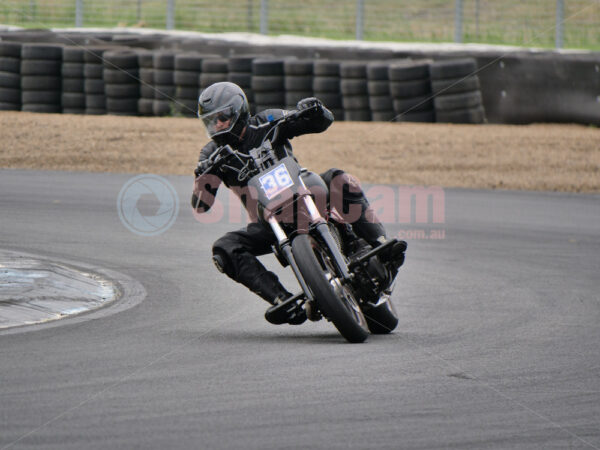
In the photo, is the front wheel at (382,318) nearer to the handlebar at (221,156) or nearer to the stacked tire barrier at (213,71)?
the handlebar at (221,156)

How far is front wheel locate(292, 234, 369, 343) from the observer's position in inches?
219

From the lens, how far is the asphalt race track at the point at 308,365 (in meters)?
4.15

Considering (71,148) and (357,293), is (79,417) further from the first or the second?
(71,148)

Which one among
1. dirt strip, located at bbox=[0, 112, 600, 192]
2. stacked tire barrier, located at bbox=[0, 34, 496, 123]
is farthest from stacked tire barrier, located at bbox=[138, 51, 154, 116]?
dirt strip, located at bbox=[0, 112, 600, 192]

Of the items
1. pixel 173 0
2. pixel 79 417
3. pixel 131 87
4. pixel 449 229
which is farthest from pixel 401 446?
pixel 173 0

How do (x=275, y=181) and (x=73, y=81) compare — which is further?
(x=73, y=81)

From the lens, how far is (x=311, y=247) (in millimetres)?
5672

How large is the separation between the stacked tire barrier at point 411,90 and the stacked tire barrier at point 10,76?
683cm

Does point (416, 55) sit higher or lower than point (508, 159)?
higher

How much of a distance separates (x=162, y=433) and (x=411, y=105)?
1390 cm

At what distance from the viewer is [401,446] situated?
397 cm

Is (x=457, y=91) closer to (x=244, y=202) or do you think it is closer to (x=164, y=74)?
(x=164, y=74)

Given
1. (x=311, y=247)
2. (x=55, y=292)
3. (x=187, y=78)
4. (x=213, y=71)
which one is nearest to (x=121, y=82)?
(x=187, y=78)

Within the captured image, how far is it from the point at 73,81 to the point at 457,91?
7.03 metres
